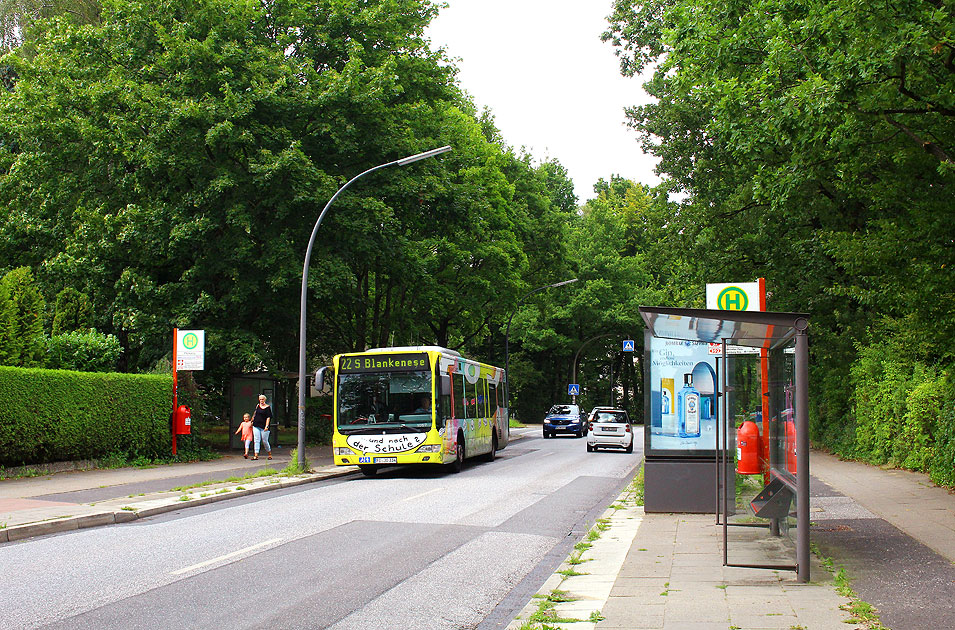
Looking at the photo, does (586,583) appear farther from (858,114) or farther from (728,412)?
(858,114)

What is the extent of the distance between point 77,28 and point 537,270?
25.5 metres

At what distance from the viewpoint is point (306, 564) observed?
29.6 feet

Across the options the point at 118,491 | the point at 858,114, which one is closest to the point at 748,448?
the point at 858,114

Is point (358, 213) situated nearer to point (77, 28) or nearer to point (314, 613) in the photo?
point (77, 28)

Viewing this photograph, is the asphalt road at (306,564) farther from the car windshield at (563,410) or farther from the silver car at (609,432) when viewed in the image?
the car windshield at (563,410)

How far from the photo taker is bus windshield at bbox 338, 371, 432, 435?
20.0 metres

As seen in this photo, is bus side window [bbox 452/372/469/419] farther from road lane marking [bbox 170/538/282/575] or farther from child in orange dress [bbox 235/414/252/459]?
road lane marking [bbox 170/538/282/575]

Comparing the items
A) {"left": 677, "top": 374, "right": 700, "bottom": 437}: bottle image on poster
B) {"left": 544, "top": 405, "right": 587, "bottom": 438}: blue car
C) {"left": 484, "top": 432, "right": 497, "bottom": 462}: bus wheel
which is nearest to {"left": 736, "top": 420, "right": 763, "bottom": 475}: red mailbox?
{"left": 677, "top": 374, "right": 700, "bottom": 437}: bottle image on poster

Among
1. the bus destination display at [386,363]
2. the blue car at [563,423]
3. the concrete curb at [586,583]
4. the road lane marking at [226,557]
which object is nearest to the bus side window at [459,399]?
the bus destination display at [386,363]

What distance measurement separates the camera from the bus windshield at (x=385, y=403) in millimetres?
19969

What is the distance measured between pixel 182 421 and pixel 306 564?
1507 centimetres

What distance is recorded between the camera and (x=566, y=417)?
162ft

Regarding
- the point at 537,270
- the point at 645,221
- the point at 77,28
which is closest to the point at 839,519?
the point at 645,221

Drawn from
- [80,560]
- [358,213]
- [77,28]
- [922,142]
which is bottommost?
[80,560]
